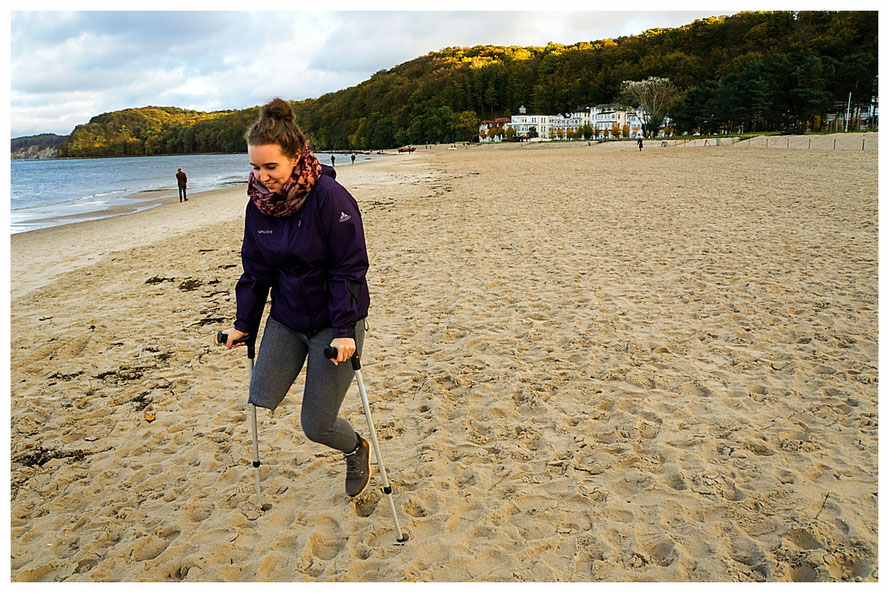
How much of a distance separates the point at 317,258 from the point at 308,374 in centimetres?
62

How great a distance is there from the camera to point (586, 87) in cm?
13500

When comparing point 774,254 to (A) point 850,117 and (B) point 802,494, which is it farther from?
(A) point 850,117

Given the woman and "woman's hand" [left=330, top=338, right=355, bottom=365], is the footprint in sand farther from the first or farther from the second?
"woman's hand" [left=330, top=338, right=355, bottom=365]

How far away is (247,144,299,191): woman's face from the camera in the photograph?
2.58 metres

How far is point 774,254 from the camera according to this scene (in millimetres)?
8586

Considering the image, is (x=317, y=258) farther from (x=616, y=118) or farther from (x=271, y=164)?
(x=616, y=118)

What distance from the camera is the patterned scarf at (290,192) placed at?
2.61m

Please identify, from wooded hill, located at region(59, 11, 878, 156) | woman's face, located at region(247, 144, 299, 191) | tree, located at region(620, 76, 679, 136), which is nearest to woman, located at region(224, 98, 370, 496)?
woman's face, located at region(247, 144, 299, 191)

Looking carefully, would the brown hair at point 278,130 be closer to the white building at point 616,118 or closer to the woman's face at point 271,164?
the woman's face at point 271,164

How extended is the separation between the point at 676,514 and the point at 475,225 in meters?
9.62

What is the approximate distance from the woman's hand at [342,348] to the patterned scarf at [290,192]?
2.12 ft

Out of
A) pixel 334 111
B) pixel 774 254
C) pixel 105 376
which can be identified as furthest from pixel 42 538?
pixel 334 111

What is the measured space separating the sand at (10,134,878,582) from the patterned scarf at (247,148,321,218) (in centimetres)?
178

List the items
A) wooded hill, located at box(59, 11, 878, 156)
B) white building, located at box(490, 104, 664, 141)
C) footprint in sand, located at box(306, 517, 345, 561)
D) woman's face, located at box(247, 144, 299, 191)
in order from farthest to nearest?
white building, located at box(490, 104, 664, 141) < wooded hill, located at box(59, 11, 878, 156) < footprint in sand, located at box(306, 517, 345, 561) < woman's face, located at box(247, 144, 299, 191)
